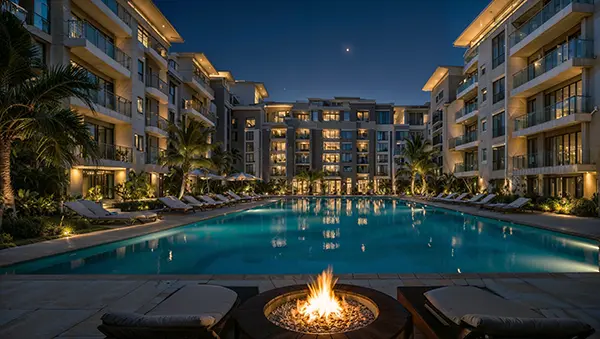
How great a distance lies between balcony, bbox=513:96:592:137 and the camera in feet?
62.5

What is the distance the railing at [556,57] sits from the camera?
61.9 ft

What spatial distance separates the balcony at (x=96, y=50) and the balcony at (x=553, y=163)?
82.5 feet

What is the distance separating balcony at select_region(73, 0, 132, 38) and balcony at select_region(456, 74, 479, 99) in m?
27.0

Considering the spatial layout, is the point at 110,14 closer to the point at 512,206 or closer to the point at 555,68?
the point at 512,206

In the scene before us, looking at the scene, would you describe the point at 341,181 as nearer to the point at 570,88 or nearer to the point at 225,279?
the point at 570,88

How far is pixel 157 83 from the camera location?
27.2 m

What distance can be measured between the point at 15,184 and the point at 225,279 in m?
12.8

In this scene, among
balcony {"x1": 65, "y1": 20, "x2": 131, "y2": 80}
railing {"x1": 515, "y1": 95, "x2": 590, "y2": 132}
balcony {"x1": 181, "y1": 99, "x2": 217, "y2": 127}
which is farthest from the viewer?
balcony {"x1": 181, "y1": 99, "x2": 217, "y2": 127}

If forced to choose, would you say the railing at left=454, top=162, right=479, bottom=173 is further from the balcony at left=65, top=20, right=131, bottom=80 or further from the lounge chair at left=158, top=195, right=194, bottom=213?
the balcony at left=65, top=20, right=131, bottom=80

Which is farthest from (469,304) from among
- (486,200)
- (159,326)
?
(486,200)

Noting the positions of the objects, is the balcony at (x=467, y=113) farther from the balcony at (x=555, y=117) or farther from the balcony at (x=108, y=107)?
the balcony at (x=108, y=107)

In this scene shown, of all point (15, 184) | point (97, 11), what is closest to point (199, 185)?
point (97, 11)

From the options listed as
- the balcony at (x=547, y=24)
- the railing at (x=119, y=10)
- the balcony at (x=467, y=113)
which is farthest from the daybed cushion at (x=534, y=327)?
the balcony at (x=467, y=113)

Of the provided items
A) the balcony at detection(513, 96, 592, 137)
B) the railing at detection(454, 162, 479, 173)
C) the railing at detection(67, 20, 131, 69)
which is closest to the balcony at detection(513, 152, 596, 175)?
the balcony at detection(513, 96, 592, 137)
